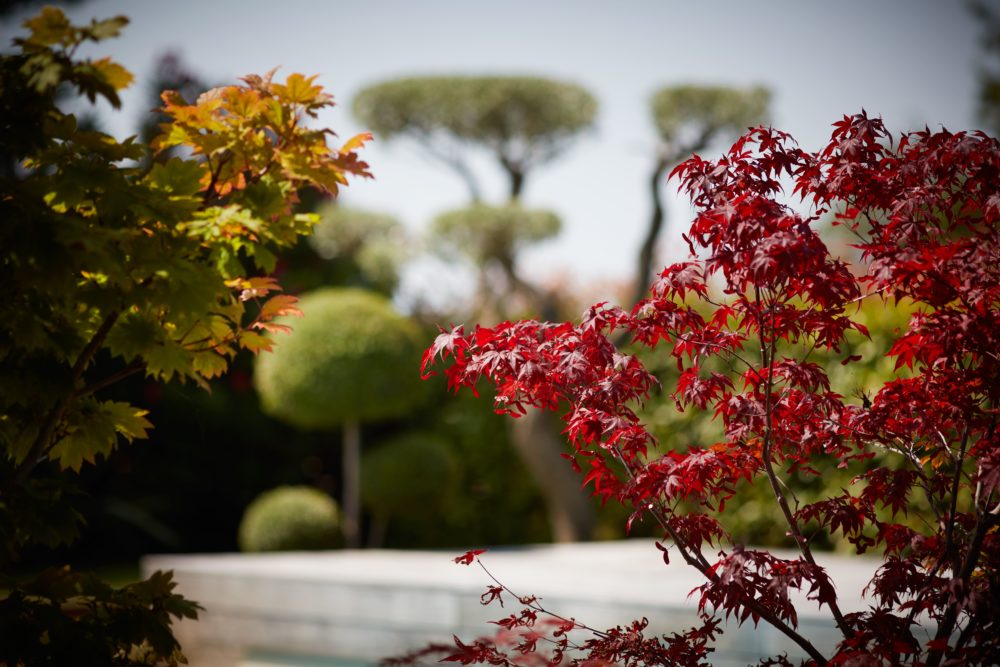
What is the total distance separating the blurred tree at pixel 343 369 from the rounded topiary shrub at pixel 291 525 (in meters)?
0.36

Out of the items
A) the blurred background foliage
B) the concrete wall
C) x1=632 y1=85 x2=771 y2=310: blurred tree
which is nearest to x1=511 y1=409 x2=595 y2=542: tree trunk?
the blurred background foliage

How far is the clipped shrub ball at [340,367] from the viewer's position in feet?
25.0

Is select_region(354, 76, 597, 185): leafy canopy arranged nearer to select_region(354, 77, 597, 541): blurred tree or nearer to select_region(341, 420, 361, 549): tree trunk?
select_region(354, 77, 597, 541): blurred tree

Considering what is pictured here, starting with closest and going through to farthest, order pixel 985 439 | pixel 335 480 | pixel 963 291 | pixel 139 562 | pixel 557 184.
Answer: pixel 963 291, pixel 985 439, pixel 139 562, pixel 335 480, pixel 557 184

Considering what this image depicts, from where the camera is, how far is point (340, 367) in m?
7.64

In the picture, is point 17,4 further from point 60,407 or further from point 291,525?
point 60,407

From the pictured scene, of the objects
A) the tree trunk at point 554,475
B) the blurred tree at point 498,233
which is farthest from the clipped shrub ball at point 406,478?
the blurred tree at point 498,233

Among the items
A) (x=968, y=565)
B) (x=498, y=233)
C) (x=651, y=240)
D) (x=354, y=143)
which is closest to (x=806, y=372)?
(x=968, y=565)

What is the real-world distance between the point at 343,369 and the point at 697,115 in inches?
202

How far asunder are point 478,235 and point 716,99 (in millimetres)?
3144

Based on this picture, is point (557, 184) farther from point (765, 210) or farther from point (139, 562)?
point (765, 210)

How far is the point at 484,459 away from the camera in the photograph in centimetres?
915

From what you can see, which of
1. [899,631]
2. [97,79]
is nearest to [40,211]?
[97,79]

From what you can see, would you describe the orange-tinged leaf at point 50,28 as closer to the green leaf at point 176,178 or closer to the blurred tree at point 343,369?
the green leaf at point 176,178
